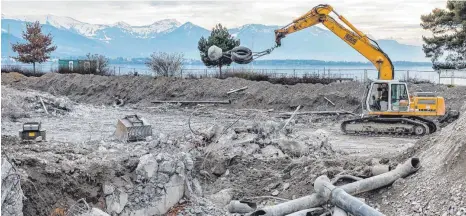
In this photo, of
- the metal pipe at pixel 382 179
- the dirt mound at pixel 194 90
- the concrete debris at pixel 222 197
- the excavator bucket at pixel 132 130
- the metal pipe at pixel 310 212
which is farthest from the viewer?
the dirt mound at pixel 194 90

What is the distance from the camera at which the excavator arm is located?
18250 mm

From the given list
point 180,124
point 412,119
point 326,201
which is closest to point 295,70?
point 180,124

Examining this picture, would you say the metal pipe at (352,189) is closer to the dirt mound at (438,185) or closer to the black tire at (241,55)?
the dirt mound at (438,185)

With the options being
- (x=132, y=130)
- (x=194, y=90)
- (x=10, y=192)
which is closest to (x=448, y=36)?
(x=194, y=90)

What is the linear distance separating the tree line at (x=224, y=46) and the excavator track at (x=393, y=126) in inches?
546

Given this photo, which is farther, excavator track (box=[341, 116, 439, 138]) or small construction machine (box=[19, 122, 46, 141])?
excavator track (box=[341, 116, 439, 138])

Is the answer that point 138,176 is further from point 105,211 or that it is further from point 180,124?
point 180,124

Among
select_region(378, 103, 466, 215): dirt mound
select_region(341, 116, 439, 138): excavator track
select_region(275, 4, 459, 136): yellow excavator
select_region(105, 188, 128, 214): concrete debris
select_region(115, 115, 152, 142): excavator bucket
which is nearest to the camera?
select_region(378, 103, 466, 215): dirt mound

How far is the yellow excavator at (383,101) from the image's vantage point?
17.9m

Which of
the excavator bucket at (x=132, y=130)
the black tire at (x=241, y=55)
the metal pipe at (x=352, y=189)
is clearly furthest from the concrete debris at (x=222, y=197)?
the black tire at (x=241, y=55)

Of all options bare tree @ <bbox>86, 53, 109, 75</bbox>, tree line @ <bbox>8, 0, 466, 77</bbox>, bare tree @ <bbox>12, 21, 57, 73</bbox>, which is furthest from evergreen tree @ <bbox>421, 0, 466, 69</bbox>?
bare tree @ <bbox>12, 21, 57, 73</bbox>

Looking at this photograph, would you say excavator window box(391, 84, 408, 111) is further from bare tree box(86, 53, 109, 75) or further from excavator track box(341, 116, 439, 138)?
bare tree box(86, 53, 109, 75)

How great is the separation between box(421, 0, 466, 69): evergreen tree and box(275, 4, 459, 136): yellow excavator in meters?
13.5

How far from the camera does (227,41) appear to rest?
42.6m
